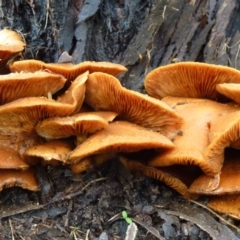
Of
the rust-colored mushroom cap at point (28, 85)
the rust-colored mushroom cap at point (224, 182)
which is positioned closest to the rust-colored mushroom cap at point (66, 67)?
the rust-colored mushroom cap at point (28, 85)

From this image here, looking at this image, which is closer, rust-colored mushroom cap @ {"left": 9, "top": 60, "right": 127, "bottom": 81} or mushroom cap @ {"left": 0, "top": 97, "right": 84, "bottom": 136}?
mushroom cap @ {"left": 0, "top": 97, "right": 84, "bottom": 136}

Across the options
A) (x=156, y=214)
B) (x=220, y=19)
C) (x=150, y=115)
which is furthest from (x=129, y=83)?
(x=156, y=214)

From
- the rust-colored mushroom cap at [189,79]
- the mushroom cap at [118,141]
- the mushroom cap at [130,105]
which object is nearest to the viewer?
the mushroom cap at [118,141]

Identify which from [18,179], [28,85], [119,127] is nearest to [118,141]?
[119,127]

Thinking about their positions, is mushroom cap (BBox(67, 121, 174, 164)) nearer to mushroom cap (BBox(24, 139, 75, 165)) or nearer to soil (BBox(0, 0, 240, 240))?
mushroom cap (BBox(24, 139, 75, 165))

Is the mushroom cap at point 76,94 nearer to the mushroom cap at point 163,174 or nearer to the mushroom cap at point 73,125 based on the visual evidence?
the mushroom cap at point 73,125

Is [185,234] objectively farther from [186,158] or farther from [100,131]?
[100,131]

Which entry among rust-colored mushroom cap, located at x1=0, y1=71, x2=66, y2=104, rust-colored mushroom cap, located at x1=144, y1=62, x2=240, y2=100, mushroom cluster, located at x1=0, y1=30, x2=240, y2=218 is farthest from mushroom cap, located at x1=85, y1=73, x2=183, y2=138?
rust-colored mushroom cap, located at x1=144, y1=62, x2=240, y2=100
